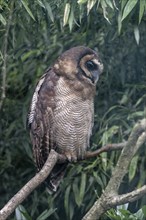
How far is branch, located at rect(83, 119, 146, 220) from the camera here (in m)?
2.26

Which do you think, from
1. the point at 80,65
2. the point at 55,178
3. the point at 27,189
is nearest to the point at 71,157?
the point at 55,178

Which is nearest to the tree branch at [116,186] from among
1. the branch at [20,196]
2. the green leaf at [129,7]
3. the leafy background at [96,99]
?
the branch at [20,196]

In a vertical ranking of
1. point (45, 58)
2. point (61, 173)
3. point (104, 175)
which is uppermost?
point (45, 58)

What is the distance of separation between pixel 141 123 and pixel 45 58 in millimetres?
2398

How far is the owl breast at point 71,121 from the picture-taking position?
3514 millimetres

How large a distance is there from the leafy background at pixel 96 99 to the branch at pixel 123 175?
1268mm

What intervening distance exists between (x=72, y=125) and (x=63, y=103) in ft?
0.41

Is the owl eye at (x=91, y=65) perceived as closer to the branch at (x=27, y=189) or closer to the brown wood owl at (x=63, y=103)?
the brown wood owl at (x=63, y=103)

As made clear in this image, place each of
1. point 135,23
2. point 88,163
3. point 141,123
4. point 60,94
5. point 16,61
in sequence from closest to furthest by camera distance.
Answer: point 141,123 < point 60,94 < point 135,23 < point 88,163 < point 16,61

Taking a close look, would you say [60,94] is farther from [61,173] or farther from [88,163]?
[88,163]

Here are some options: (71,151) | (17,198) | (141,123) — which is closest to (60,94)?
(71,151)

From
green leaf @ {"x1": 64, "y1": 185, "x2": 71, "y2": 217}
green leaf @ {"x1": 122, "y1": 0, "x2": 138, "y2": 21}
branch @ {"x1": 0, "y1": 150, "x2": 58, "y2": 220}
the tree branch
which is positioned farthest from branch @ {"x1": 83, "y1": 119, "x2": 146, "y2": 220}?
green leaf @ {"x1": 64, "y1": 185, "x2": 71, "y2": 217}

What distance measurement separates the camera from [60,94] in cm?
352

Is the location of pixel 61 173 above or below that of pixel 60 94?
below
